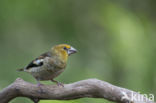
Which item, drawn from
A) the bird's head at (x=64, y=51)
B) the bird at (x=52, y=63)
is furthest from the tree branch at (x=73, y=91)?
the bird's head at (x=64, y=51)

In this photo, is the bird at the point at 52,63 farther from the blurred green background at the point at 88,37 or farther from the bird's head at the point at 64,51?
the blurred green background at the point at 88,37

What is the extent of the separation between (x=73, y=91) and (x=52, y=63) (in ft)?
1.71

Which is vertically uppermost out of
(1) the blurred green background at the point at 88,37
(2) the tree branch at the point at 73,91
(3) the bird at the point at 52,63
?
(1) the blurred green background at the point at 88,37

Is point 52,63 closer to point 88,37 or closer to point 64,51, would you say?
point 64,51

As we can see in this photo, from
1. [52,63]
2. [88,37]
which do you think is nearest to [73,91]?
[52,63]

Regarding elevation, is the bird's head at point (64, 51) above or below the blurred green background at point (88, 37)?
below

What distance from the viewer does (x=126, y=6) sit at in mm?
8000

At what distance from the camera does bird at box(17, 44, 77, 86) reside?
4371mm

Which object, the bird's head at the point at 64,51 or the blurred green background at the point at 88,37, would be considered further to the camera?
the blurred green background at the point at 88,37

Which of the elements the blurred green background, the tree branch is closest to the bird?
the tree branch

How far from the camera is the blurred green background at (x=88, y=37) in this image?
6.55 metres

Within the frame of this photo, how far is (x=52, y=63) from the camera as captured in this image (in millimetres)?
4402

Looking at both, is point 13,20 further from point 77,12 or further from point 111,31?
point 111,31

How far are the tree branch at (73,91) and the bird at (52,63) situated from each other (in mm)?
207
